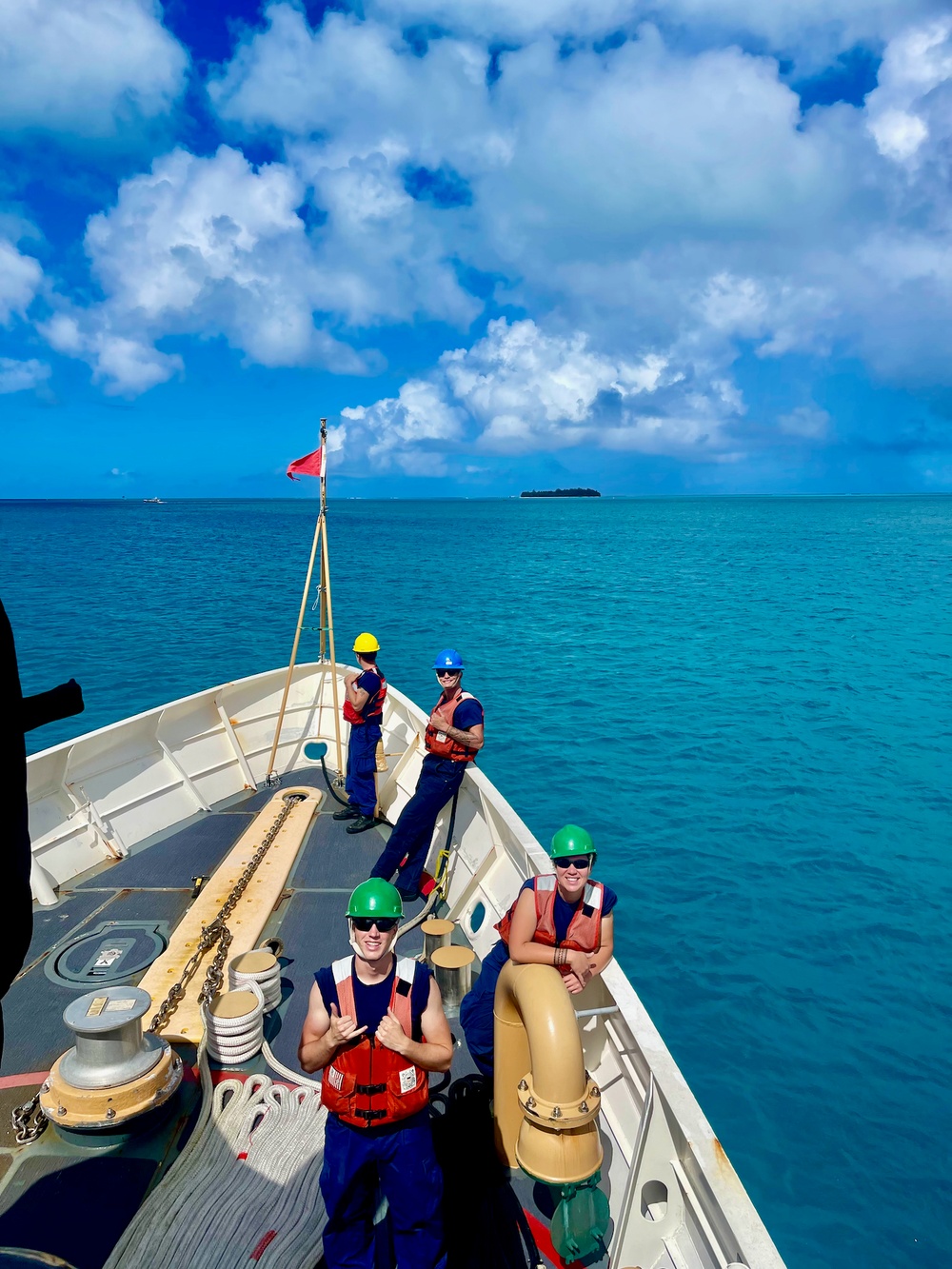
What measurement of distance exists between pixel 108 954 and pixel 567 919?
4277mm

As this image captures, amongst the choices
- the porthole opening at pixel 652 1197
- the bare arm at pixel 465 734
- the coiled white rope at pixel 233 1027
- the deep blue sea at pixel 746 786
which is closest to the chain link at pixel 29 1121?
the coiled white rope at pixel 233 1027

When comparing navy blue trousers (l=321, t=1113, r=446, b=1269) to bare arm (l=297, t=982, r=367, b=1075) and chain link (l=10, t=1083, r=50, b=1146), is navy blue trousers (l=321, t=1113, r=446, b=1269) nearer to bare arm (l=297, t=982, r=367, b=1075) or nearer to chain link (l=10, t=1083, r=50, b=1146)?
bare arm (l=297, t=982, r=367, b=1075)

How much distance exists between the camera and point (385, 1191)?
11.3 ft

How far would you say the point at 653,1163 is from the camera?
12.9ft

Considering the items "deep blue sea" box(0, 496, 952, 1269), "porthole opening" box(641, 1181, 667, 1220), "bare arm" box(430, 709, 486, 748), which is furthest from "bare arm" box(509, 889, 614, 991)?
"deep blue sea" box(0, 496, 952, 1269)

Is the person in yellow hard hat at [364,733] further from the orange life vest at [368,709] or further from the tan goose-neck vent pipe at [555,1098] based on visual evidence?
the tan goose-neck vent pipe at [555,1098]

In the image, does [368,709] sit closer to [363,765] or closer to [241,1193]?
[363,765]

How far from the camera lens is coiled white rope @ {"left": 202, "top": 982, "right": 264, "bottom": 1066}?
5.03m

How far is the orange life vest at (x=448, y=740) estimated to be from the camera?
7289mm

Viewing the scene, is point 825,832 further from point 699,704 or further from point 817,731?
point 699,704

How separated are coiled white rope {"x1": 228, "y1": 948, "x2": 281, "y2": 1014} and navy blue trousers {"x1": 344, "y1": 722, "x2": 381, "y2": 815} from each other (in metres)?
3.51

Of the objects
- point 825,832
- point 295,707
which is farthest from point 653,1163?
point 825,832

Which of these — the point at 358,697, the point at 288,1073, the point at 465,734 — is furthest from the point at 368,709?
the point at 288,1073

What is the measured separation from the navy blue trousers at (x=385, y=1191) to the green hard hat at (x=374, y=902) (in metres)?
0.94
